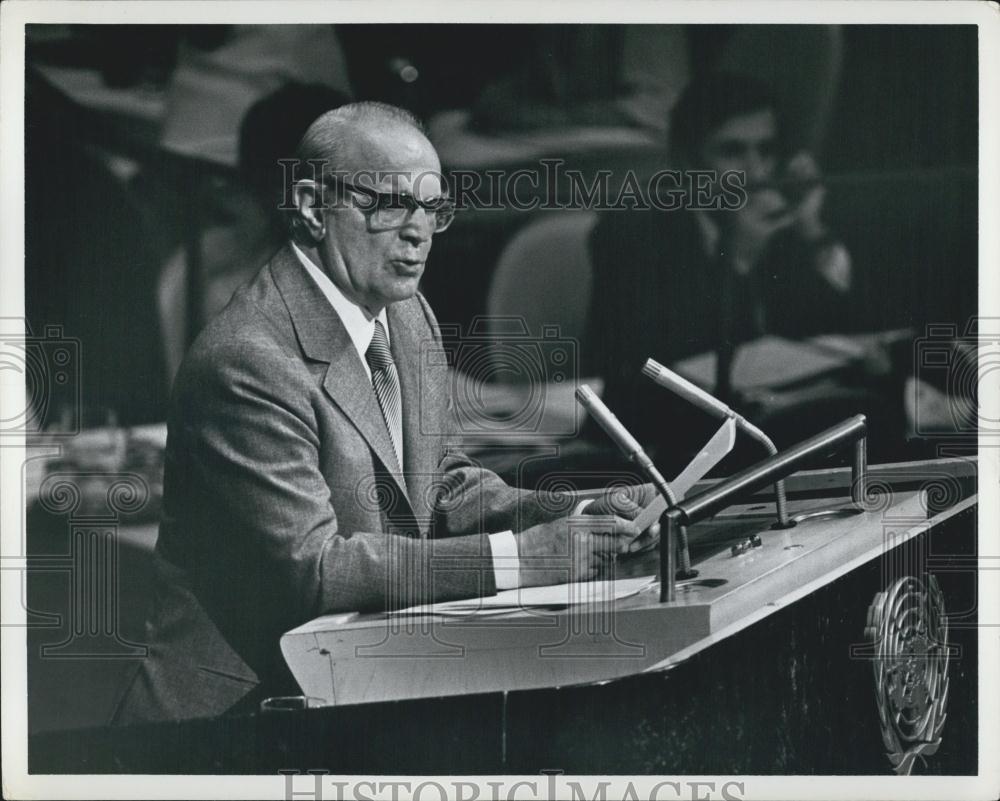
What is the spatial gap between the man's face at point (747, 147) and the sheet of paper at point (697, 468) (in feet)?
2.25

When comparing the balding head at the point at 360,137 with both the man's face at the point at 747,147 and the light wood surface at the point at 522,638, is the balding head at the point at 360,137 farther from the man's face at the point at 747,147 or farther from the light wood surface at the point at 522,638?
the light wood surface at the point at 522,638

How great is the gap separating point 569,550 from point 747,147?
1201mm

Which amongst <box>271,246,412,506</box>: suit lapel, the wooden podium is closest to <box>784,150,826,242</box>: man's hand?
the wooden podium

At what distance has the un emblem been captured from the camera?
314 cm

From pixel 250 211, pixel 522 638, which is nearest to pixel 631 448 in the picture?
pixel 522 638

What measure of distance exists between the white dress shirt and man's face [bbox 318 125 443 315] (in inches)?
0.9

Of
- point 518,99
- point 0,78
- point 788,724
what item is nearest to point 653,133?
point 518,99

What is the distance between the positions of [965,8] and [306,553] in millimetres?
2314

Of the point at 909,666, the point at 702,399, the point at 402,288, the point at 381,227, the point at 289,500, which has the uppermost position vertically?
the point at 381,227

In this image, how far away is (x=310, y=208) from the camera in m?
3.18

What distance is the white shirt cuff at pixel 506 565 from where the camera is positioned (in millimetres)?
3076

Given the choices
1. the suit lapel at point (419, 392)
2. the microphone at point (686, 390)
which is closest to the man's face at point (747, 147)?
the microphone at point (686, 390)

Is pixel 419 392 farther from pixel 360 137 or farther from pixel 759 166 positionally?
pixel 759 166

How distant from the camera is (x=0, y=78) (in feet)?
10.8
